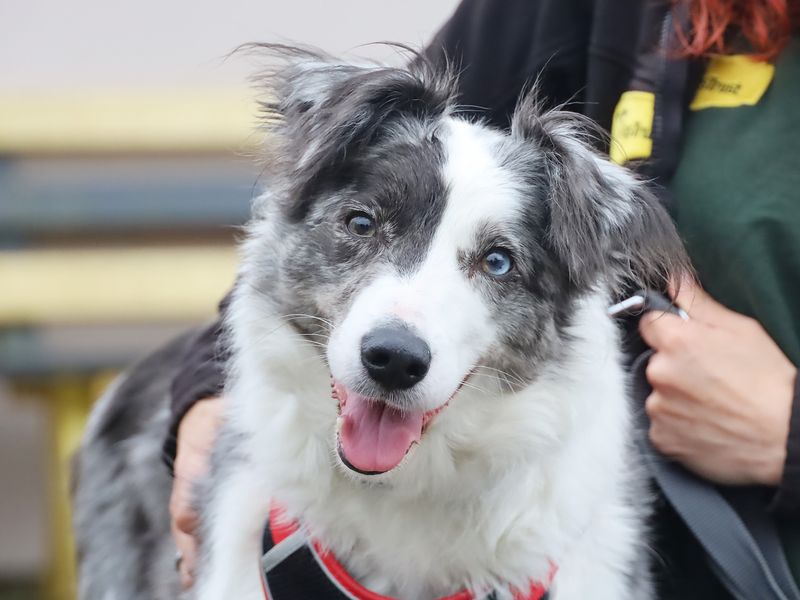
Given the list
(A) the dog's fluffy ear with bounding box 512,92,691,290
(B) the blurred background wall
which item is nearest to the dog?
(A) the dog's fluffy ear with bounding box 512,92,691,290

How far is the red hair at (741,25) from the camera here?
7.11 feet

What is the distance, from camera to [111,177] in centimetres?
455

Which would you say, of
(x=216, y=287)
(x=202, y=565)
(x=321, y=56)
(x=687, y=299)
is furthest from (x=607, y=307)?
(x=216, y=287)

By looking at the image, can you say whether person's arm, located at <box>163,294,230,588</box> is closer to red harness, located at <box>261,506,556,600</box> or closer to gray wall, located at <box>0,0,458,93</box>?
red harness, located at <box>261,506,556,600</box>

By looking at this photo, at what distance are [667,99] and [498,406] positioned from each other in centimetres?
67

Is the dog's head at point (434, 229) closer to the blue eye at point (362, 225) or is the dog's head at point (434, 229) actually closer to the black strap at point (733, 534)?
the blue eye at point (362, 225)

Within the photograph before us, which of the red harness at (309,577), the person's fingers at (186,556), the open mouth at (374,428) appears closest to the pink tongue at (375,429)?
the open mouth at (374,428)

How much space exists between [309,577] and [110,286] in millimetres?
2610

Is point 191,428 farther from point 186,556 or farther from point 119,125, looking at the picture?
point 119,125

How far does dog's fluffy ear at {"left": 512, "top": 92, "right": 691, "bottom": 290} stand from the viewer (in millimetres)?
2043

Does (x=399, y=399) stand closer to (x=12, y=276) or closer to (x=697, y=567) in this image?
(x=697, y=567)

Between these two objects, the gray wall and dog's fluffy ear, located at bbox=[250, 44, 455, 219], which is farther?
the gray wall

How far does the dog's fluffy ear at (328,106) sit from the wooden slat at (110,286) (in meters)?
2.16

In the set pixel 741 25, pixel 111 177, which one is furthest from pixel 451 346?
pixel 111 177
